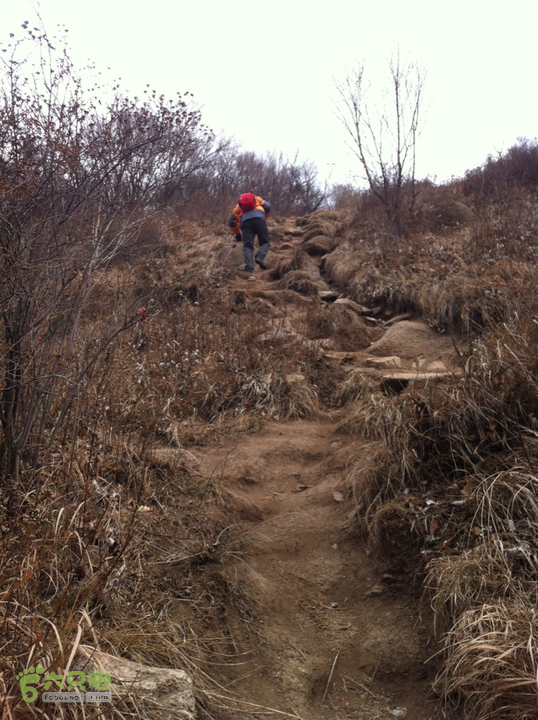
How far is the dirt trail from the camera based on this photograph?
247 cm

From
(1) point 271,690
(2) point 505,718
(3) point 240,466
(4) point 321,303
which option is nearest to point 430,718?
(2) point 505,718

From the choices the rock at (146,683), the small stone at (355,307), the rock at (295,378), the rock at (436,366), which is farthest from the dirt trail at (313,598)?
the small stone at (355,307)

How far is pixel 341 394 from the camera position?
19.6ft

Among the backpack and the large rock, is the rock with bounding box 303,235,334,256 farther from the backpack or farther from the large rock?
the large rock

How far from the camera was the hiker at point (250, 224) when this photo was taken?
1052cm

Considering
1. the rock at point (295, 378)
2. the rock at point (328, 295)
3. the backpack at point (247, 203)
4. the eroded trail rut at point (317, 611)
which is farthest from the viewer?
the backpack at point (247, 203)

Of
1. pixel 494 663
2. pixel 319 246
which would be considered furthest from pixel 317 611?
pixel 319 246

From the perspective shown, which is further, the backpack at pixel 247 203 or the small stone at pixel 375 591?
the backpack at pixel 247 203

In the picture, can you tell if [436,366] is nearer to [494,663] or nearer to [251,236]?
[494,663]

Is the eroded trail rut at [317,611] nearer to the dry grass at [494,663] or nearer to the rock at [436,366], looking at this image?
the dry grass at [494,663]

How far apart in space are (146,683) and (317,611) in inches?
52.9

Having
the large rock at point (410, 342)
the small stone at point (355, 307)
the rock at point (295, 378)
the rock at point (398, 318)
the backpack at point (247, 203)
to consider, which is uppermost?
the backpack at point (247, 203)

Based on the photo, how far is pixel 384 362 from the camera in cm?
655

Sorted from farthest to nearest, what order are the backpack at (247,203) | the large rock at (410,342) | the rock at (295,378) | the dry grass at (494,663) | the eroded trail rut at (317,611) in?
the backpack at (247,203) < the large rock at (410,342) < the rock at (295,378) < the eroded trail rut at (317,611) < the dry grass at (494,663)
